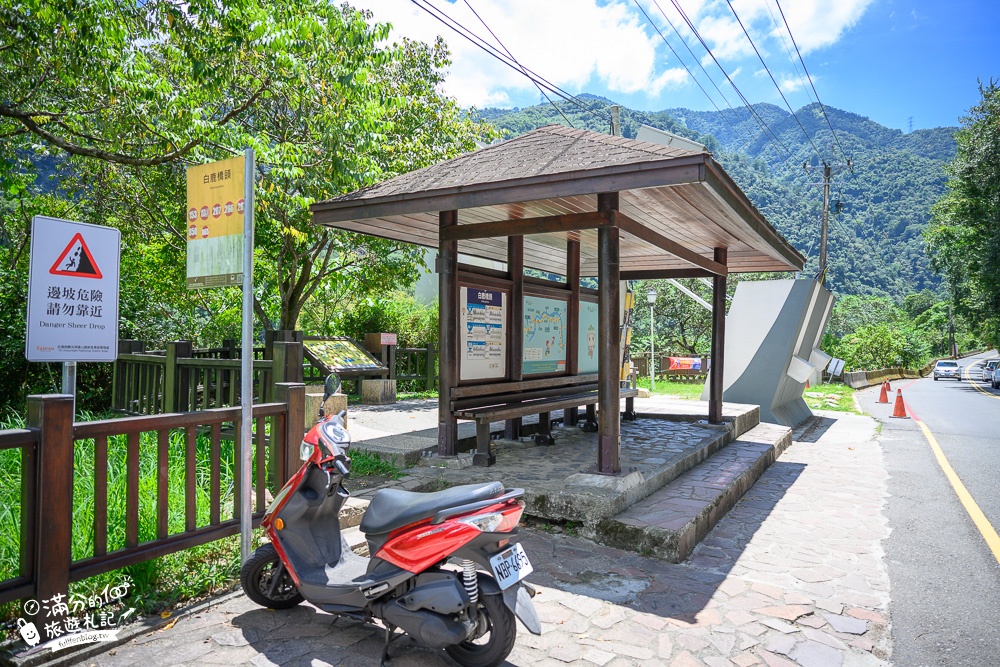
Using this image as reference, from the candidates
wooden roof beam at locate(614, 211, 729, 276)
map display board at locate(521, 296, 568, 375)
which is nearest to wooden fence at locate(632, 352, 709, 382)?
wooden roof beam at locate(614, 211, 729, 276)

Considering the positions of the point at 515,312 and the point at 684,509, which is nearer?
the point at 684,509

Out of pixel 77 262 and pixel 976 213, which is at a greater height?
pixel 976 213

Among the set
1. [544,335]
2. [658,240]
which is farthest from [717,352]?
[658,240]

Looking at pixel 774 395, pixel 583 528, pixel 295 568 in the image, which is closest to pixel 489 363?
pixel 583 528

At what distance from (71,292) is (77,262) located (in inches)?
6.5

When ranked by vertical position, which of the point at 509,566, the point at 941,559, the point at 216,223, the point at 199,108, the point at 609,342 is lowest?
the point at 941,559

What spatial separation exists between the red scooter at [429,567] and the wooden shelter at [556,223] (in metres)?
2.78

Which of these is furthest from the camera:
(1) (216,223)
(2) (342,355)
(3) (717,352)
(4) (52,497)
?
(2) (342,355)

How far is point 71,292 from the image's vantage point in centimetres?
336

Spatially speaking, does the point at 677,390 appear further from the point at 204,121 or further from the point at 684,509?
the point at 204,121

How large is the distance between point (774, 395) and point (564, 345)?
5.45m

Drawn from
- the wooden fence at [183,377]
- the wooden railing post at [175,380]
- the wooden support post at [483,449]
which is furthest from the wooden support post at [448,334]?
the wooden railing post at [175,380]

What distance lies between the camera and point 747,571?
4531mm

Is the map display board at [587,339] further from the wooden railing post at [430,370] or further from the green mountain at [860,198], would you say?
Answer: the green mountain at [860,198]
